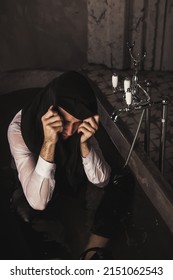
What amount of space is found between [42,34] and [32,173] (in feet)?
10.9

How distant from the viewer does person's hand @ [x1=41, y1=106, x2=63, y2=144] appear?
6.32 ft

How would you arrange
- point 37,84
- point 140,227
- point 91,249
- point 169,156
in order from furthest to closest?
1. point 37,84
2. point 169,156
3. point 140,227
4. point 91,249

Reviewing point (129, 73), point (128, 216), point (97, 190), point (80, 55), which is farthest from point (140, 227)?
point (80, 55)

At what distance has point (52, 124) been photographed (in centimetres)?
195

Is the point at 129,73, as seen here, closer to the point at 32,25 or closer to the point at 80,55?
the point at 80,55

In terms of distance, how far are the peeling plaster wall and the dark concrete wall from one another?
0.27m

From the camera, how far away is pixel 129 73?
476cm

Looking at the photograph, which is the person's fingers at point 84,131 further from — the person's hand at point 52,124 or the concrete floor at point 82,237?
the concrete floor at point 82,237

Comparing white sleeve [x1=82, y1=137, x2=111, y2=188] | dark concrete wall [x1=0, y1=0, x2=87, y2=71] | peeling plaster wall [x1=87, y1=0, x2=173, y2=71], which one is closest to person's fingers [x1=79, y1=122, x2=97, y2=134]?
white sleeve [x1=82, y1=137, x2=111, y2=188]

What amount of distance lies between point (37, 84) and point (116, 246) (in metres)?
3.06

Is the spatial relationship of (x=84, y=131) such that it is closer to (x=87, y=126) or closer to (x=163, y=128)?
(x=87, y=126)

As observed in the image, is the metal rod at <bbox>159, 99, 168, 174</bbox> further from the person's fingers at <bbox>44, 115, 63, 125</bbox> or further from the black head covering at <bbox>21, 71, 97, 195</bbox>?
the person's fingers at <bbox>44, 115, 63, 125</bbox>

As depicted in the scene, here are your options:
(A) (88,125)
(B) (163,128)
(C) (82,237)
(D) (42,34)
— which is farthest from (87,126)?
(D) (42,34)

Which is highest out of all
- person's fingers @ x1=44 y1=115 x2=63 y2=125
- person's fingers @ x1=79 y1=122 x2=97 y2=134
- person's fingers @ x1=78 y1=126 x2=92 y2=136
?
person's fingers @ x1=44 y1=115 x2=63 y2=125
